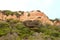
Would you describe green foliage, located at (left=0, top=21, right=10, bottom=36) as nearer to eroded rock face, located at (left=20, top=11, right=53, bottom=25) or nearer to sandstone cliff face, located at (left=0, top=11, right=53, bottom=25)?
sandstone cliff face, located at (left=0, top=11, right=53, bottom=25)

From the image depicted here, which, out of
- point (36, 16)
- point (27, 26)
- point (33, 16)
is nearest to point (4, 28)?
point (27, 26)

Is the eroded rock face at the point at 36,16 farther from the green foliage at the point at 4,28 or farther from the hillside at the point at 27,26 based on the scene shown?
the green foliage at the point at 4,28

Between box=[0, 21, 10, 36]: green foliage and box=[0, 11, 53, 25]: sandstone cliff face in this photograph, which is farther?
box=[0, 11, 53, 25]: sandstone cliff face

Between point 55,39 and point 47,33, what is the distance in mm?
2775

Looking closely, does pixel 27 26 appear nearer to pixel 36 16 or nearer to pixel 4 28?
pixel 4 28

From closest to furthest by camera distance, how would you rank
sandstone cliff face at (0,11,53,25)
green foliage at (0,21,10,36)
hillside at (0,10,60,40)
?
hillside at (0,10,60,40) → green foliage at (0,21,10,36) → sandstone cliff face at (0,11,53,25)

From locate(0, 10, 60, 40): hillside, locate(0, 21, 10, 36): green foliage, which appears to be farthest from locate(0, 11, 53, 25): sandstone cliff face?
locate(0, 21, 10, 36): green foliage

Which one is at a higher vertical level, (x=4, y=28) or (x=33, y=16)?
(x=33, y=16)

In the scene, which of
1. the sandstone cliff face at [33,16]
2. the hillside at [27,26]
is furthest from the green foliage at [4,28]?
the sandstone cliff face at [33,16]

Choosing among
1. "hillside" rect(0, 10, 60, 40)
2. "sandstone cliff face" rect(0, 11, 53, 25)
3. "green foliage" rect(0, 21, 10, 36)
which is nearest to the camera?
"hillside" rect(0, 10, 60, 40)

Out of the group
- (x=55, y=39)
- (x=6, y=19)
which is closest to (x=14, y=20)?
(x=6, y=19)

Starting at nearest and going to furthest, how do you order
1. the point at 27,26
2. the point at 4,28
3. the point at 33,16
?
the point at 4,28 < the point at 27,26 < the point at 33,16

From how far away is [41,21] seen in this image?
45.2 m

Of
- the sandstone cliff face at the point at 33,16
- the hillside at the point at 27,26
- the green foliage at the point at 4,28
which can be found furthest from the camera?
the sandstone cliff face at the point at 33,16
